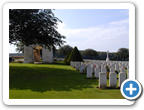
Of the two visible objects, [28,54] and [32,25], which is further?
[28,54]

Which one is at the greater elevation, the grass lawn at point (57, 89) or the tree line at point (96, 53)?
the tree line at point (96, 53)

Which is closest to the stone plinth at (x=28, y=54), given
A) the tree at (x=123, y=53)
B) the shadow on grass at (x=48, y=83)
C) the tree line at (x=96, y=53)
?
the tree line at (x=96, y=53)

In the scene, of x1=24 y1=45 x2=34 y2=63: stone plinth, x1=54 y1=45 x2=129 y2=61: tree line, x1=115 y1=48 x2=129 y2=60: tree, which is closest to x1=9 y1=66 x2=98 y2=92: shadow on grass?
x1=24 y1=45 x2=34 y2=63: stone plinth

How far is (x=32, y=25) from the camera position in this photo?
1020 centimetres

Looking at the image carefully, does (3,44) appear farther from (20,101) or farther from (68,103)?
(68,103)

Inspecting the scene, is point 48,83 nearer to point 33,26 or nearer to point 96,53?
point 33,26

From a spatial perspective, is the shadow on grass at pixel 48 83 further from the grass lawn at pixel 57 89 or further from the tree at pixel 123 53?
the tree at pixel 123 53

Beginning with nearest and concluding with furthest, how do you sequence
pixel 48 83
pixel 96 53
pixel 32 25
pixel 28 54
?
1. pixel 48 83
2. pixel 32 25
3. pixel 28 54
4. pixel 96 53

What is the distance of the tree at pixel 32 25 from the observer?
371 inches

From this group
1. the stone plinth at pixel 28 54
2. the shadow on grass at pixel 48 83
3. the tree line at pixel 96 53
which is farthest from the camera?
the tree line at pixel 96 53

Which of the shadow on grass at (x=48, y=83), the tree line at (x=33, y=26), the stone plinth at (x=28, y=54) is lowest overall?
the shadow on grass at (x=48, y=83)

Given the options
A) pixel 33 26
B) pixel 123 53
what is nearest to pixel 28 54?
pixel 33 26

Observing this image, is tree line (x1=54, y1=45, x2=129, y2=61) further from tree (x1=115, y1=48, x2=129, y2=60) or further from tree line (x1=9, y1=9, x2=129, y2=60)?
tree line (x1=9, y1=9, x2=129, y2=60)

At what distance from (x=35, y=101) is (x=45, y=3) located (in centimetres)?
323
